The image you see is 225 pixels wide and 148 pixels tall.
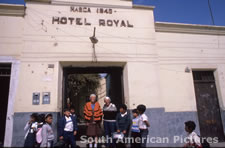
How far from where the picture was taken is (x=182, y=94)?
6672 millimetres

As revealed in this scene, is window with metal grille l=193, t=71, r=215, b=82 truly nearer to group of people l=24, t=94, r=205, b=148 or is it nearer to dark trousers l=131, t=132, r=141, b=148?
group of people l=24, t=94, r=205, b=148

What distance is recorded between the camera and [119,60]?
632 centimetres

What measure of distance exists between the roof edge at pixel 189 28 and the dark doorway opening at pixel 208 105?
199 centimetres

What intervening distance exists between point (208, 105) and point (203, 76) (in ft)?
4.30

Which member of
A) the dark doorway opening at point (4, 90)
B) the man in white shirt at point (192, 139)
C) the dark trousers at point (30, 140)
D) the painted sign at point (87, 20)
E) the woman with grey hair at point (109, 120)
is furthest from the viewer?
the painted sign at point (87, 20)

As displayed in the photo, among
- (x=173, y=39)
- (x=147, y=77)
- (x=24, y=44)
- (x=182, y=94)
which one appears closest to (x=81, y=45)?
(x=24, y=44)

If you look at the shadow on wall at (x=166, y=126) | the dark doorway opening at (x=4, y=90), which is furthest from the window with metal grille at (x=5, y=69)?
the shadow on wall at (x=166, y=126)

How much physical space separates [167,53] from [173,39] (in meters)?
0.79

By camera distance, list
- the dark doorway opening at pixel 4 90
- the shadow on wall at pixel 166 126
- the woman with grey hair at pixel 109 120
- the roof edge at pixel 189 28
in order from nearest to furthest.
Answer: the woman with grey hair at pixel 109 120 → the dark doorway opening at pixel 4 90 → the shadow on wall at pixel 166 126 → the roof edge at pixel 189 28

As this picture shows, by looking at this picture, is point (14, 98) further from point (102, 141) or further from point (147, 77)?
point (147, 77)

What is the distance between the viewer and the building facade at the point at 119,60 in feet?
18.5

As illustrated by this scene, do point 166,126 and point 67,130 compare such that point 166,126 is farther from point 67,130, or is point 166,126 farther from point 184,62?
point 67,130

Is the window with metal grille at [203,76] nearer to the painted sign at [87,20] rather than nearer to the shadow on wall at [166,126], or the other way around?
the shadow on wall at [166,126]

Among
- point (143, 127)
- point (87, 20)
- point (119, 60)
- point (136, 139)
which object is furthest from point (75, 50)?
point (136, 139)
